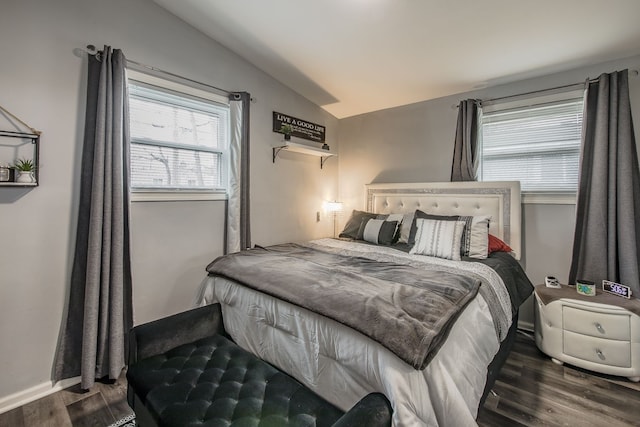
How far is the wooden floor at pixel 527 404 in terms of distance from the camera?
1.71 meters

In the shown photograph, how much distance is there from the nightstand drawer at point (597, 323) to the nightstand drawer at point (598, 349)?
0.11 ft

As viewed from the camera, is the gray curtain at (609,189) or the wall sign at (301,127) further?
the wall sign at (301,127)

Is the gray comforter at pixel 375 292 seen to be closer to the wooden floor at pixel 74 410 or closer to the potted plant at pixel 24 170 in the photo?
the wooden floor at pixel 74 410

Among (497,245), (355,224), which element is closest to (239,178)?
(355,224)

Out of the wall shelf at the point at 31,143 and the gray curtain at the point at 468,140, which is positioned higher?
the gray curtain at the point at 468,140

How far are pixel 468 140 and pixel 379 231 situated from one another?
4.16 ft

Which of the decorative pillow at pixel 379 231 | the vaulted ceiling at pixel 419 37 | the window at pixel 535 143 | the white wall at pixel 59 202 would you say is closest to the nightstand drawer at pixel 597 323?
the window at pixel 535 143

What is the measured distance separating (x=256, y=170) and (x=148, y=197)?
42.0 inches

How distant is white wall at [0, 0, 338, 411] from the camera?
1.85m

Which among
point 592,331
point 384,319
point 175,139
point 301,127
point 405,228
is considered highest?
point 301,127

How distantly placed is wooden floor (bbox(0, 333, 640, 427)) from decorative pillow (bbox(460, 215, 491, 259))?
882 millimetres

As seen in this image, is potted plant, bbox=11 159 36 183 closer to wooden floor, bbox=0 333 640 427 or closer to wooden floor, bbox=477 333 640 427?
wooden floor, bbox=0 333 640 427

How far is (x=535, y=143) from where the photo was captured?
2.81 metres

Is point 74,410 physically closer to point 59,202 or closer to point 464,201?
point 59,202
